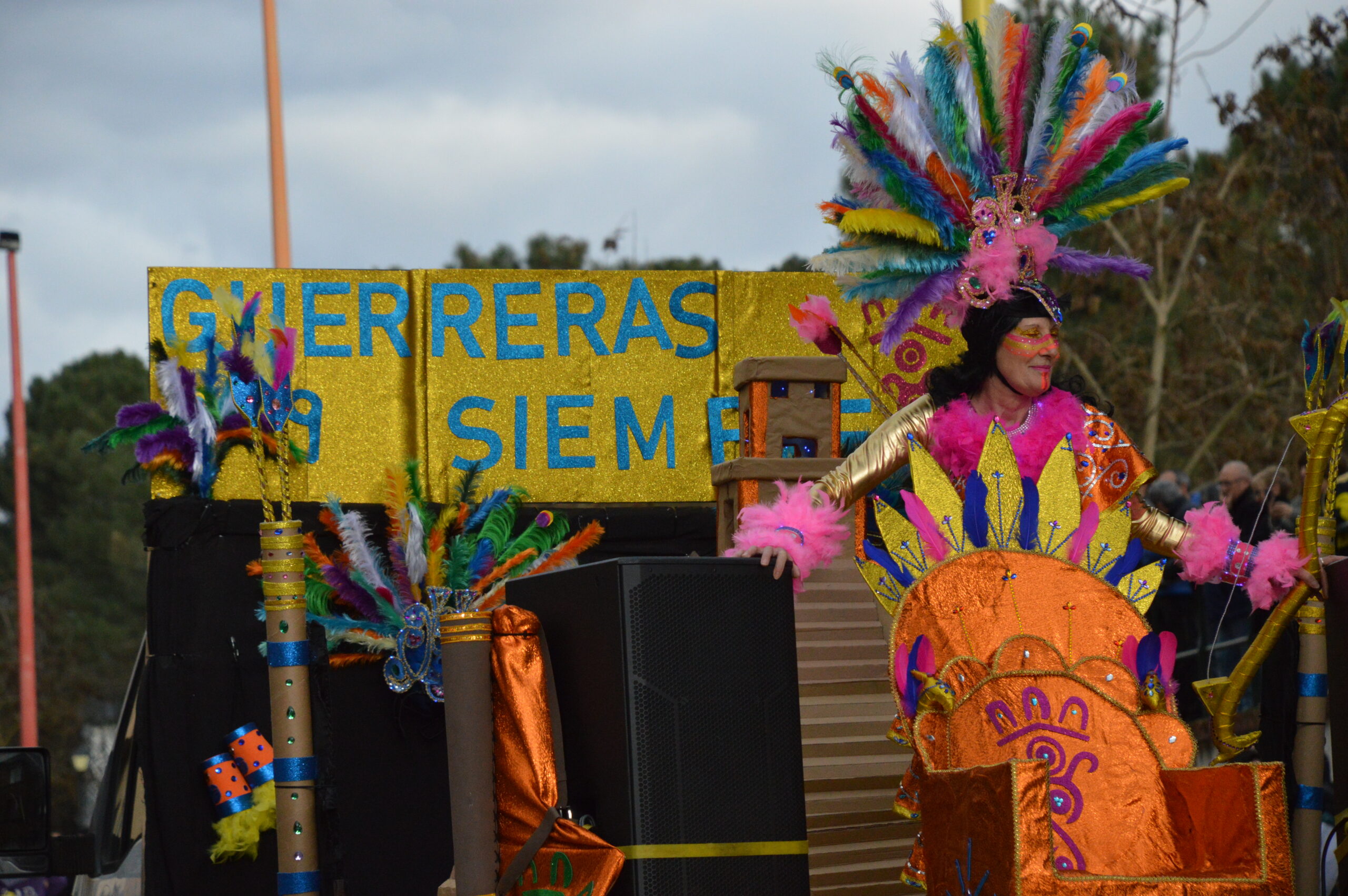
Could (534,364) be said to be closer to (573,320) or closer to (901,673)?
(573,320)

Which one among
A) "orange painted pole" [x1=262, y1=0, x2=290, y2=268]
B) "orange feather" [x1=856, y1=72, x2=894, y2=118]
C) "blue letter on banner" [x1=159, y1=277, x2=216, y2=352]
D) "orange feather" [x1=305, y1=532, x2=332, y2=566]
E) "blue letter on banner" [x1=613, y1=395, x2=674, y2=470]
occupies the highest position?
"orange painted pole" [x1=262, y1=0, x2=290, y2=268]

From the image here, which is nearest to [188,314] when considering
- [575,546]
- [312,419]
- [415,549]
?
[312,419]

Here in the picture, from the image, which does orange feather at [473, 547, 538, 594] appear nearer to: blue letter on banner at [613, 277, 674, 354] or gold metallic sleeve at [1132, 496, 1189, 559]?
blue letter on banner at [613, 277, 674, 354]

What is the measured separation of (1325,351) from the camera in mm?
3674

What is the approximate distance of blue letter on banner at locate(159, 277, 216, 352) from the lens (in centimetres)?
564

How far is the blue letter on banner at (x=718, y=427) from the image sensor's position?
19.4ft

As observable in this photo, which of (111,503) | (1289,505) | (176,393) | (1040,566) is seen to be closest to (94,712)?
(111,503)

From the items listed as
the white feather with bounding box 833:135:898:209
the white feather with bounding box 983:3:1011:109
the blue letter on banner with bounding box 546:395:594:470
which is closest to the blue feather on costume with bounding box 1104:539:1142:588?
the white feather with bounding box 833:135:898:209

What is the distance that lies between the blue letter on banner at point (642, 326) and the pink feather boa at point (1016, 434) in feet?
8.31

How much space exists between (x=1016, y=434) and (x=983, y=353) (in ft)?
0.73

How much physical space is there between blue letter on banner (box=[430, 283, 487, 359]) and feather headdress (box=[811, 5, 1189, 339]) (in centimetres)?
265

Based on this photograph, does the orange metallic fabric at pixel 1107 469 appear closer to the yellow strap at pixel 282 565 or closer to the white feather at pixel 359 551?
the yellow strap at pixel 282 565

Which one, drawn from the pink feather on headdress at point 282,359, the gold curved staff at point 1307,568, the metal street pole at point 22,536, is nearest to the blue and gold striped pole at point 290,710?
the pink feather on headdress at point 282,359

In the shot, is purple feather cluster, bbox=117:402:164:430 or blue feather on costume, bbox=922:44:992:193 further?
purple feather cluster, bbox=117:402:164:430
